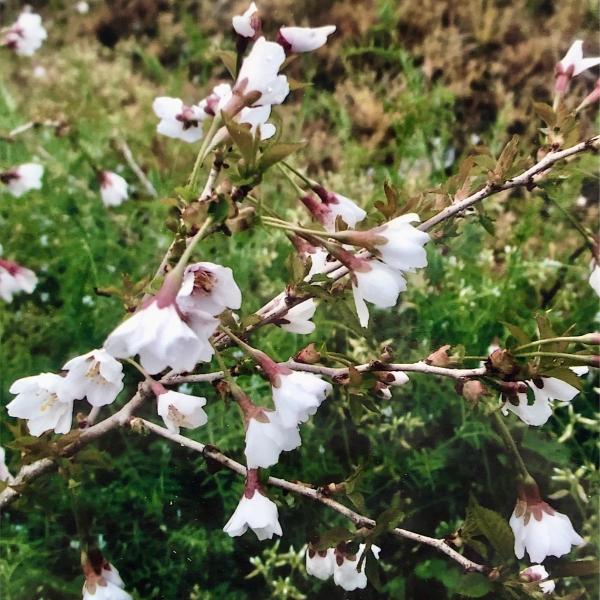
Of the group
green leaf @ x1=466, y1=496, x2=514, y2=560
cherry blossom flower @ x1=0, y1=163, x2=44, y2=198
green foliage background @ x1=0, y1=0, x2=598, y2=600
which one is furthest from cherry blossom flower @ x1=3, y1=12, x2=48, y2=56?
green leaf @ x1=466, y1=496, x2=514, y2=560

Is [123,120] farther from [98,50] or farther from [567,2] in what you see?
[567,2]

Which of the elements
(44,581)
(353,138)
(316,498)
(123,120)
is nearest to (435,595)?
(316,498)

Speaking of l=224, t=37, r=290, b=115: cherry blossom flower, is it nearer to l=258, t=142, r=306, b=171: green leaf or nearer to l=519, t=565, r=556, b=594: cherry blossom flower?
l=258, t=142, r=306, b=171: green leaf

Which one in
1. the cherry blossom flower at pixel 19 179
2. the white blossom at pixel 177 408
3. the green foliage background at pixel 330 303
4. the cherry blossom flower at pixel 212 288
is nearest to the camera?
the cherry blossom flower at pixel 212 288

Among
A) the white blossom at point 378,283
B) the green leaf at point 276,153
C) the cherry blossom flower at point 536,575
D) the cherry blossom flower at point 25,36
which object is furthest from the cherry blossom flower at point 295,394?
the cherry blossom flower at point 25,36

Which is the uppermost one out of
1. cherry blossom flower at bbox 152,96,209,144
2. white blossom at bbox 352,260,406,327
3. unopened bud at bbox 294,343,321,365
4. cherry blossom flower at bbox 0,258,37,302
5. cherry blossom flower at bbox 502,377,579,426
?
cherry blossom flower at bbox 152,96,209,144

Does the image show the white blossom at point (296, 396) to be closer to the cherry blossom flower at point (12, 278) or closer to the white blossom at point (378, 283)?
the white blossom at point (378, 283)
